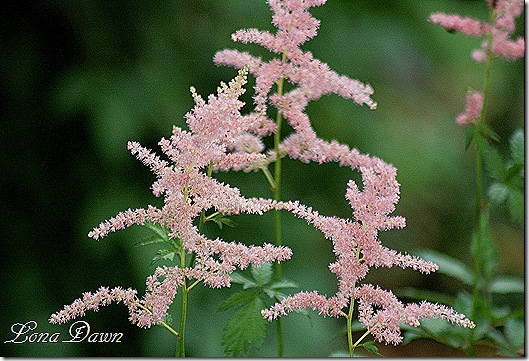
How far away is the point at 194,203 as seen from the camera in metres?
0.54

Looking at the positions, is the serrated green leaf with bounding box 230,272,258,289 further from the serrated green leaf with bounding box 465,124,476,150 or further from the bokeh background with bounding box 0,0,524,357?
the bokeh background with bounding box 0,0,524,357

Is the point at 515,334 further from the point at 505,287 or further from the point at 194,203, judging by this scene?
the point at 194,203

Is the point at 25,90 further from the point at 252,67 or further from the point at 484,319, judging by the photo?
the point at 484,319

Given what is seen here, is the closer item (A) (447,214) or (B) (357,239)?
(B) (357,239)

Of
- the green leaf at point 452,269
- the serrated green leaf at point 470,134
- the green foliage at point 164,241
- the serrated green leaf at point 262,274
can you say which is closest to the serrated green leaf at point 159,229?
the green foliage at point 164,241

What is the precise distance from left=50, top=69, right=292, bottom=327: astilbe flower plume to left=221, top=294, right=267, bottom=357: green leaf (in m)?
0.06

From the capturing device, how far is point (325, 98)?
118 centimetres

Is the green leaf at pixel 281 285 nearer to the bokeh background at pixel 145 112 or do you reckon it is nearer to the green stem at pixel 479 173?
the green stem at pixel 479 173

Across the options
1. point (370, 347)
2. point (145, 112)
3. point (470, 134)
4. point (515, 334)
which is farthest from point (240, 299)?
point (145, 112)

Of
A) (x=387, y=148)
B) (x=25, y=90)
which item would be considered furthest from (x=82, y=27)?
(x=387, y=148)

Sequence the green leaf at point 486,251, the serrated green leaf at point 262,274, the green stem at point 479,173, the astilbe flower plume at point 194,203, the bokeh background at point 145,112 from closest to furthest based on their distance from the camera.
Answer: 1. the astilbe flower plume at point 194,203
2. the serrated green leaf at point 262,274
3. the green stem at point 479,173
4. the green leaf at point 486,251
5. the bokeh background at point 145,112

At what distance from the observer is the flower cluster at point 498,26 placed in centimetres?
74

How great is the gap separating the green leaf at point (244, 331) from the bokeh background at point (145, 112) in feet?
1.47

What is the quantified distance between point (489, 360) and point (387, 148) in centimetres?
60
